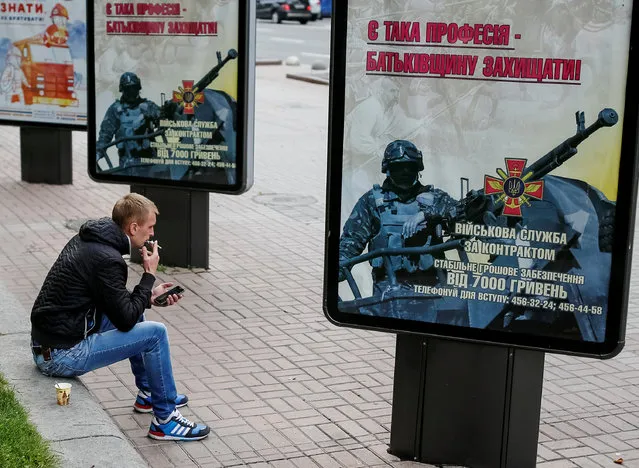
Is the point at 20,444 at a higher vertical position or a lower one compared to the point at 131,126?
lower

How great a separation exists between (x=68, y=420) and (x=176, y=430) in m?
0.58

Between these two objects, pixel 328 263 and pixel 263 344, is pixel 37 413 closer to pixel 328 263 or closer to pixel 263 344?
pixel 328 263

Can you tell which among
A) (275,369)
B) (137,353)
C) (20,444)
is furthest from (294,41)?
(20,444)

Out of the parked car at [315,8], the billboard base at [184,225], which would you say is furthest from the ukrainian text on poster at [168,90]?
the parked car at [315,8]

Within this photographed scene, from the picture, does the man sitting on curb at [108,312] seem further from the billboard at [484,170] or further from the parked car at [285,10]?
the parked car at [285,10]

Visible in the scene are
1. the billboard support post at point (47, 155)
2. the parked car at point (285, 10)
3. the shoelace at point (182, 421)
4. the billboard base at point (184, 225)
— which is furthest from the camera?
the parked car at point (285, 10)

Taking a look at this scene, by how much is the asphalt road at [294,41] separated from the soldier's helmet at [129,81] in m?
19.1

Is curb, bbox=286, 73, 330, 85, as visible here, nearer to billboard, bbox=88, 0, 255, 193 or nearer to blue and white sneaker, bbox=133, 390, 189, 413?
billboard, bbox=88, 0, 255, 193

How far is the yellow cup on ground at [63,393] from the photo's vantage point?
552cm

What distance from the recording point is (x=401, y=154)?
198 inches

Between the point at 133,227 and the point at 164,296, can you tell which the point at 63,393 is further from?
the point at 133,227

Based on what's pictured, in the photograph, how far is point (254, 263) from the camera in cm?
947

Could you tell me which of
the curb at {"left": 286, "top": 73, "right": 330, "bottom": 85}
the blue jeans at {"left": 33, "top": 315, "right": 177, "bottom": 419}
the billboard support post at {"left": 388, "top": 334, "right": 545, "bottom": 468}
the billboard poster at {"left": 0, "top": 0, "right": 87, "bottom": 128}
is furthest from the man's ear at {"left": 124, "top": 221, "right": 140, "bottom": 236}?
A: the curb at {"left": 286, "top": 73, "right": 330, "bottom": 85}

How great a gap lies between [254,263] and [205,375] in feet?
9.44
